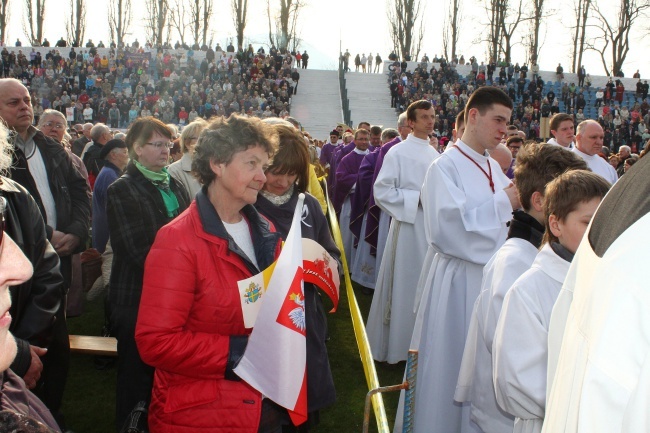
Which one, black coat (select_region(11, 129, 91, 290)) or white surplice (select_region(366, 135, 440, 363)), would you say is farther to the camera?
white surplice (select_region(366, 135, 440, 363))

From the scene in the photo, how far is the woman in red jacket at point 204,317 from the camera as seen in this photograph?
2314 mm

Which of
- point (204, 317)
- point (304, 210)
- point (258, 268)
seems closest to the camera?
point (204, 317)

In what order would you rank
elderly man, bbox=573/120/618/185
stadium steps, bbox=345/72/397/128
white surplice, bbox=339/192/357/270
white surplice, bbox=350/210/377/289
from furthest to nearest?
stadium steps, bbox=345/72/397/128 → white surplice, bbox=339/192/357/270 → white surplice, bbox=350/210/377/289 → elderly man, bbox=573/120/618/185

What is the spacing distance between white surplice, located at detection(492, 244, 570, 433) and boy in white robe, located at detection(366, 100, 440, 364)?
10.4ft

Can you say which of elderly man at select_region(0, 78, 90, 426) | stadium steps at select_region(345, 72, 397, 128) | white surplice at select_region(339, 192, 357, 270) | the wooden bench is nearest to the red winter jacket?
elderly man at select_region(0, 78, 90, 426)

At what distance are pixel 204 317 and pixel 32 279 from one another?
2.93 feet

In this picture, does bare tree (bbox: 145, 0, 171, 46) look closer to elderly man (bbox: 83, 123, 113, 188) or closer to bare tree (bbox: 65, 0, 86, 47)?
bare tree (bbox: 65, 0, 86, 47)

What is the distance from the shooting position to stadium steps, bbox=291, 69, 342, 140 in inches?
1159

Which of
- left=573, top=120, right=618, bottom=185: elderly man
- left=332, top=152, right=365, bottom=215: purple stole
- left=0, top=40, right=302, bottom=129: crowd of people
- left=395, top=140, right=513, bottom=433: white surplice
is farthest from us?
left=0, top=40, right=302, bottom=129: crowd of people

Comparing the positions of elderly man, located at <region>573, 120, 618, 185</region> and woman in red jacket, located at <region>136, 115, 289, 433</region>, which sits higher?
elderly man, located at <region>573, 120, 618, 185</region>

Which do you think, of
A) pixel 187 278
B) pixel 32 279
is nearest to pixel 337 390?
pixel 32 279

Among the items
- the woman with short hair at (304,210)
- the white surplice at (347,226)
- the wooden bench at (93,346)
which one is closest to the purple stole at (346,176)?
the white surplice at (347,226)

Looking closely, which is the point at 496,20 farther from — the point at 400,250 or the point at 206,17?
the point at 400,250

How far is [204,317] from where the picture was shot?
2430mm
